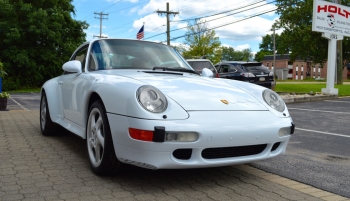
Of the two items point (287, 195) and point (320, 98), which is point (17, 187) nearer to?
point (287, 195)

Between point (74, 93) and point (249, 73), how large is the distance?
11.3 metres

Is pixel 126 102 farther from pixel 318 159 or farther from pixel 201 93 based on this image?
pixel 318 159

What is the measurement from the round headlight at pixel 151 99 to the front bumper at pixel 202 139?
153mm

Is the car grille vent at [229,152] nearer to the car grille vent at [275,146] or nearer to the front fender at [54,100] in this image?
the car grille vent at [275,146]

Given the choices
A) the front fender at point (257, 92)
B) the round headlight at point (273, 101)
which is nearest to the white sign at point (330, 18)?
the front fender at point (257, 92)

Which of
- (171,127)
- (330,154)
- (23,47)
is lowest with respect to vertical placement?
(330,154)

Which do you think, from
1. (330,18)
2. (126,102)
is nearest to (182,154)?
(126,102)

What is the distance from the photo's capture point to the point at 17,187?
3145 mm

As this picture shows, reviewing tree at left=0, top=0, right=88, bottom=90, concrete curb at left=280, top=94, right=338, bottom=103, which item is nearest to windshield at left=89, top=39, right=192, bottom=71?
concrete curb at left=280, top=94, right=338, bottom=103

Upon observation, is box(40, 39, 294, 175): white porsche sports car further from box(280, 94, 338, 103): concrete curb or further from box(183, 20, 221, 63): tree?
box(183, 20, 221, 63): tree

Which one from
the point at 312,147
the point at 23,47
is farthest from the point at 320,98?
the point at 23,47

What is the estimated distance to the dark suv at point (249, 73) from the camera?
48.3 feet

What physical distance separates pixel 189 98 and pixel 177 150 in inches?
20.1

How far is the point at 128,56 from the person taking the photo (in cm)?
439
